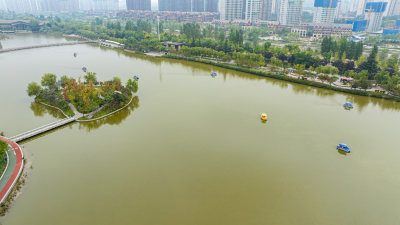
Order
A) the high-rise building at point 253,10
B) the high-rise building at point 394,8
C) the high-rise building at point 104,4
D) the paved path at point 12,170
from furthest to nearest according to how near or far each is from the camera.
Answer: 1. the high-rise building at point 104,4
2. the high-rise building at point 394,8
3. the high-rise building at point 253,10
4. the paved path at point 12,170

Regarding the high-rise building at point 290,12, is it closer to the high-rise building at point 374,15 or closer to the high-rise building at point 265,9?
the high-rise building at point 265,9

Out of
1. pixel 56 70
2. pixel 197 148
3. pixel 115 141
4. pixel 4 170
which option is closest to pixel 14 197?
pixel 4 170

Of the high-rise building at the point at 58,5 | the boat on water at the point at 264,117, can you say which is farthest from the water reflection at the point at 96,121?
the high-rise building at the point at 58,5

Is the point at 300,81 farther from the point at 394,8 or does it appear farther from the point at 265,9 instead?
the point at 394,8

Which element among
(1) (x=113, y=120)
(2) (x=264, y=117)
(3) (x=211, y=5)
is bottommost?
(1) (x=113, y=120)

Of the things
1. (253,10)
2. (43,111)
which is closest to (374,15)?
(253,10)

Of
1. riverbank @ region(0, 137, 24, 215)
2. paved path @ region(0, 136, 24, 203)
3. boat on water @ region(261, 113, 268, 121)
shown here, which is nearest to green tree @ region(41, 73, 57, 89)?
paved path @ region(0, 136, 24, 203)
